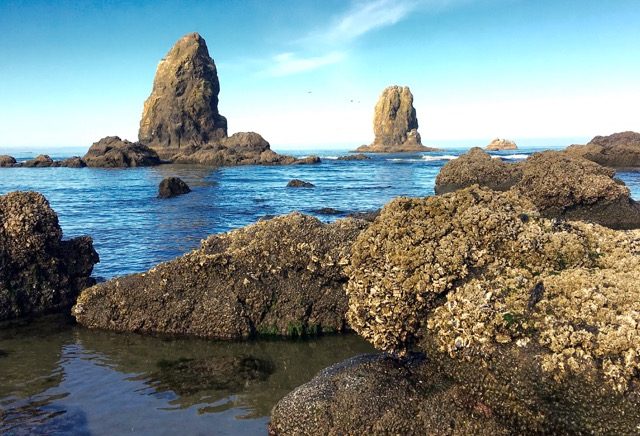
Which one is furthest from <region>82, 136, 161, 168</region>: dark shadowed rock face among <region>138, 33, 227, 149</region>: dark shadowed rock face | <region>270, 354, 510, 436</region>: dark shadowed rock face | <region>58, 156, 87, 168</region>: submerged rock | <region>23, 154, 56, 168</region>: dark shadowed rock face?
<region>270, 354, 510, 436</region>: dark shadowed rock face

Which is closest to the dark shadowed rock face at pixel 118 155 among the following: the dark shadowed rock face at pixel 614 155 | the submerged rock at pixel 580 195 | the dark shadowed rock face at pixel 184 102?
the dark shadowed rock face at pixel 184 102

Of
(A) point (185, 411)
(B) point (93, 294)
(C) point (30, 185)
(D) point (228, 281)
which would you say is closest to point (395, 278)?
(A) point (185, 411)

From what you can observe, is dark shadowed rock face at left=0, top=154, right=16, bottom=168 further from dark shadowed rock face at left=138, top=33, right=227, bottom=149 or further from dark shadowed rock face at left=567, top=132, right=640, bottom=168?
dark shadowed rock face at left=567, top=132, right=640, bottom=168

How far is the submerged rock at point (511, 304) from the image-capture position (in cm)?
515

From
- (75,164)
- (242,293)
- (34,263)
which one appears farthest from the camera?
(75,164)

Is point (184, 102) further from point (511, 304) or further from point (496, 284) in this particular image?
point (511, 304)

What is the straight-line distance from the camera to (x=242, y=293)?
10.0m

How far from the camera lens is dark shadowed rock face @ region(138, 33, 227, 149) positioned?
123 m

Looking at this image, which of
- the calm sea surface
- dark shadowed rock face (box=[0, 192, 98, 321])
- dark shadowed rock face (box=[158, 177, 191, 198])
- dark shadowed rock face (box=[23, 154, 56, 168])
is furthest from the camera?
dark shadowed rock face (box=[23, 154, 56, 168])

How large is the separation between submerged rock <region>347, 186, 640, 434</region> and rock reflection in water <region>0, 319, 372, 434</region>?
6.89 ft

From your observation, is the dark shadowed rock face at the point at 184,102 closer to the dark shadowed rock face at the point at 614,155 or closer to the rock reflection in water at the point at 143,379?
the dark shadowed rock face at the point at 614,155

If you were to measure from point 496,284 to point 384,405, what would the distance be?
2.04 meters

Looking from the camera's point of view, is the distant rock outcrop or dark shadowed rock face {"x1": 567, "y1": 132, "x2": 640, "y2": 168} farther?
the distant rock outcrop

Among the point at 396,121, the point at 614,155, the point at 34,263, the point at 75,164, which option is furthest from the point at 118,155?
the point at 396,121
